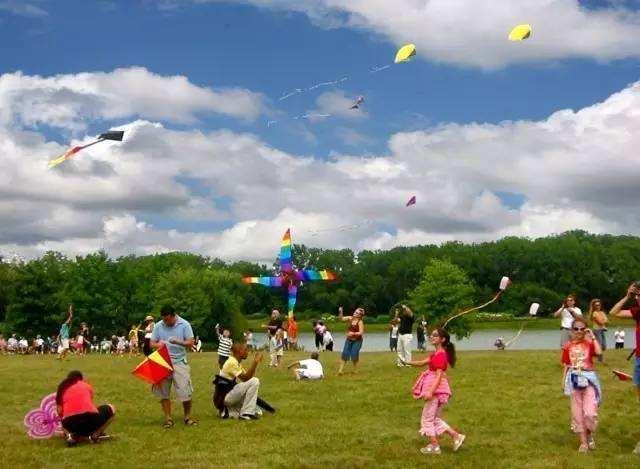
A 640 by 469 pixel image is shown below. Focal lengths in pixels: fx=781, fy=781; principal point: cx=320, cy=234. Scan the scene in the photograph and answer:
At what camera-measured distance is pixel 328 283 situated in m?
125

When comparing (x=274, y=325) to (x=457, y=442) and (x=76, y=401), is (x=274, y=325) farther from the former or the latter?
(x=457, y=442)

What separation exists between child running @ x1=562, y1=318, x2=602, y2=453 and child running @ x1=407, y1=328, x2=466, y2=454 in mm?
1717

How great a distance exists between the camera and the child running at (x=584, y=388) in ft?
37.0

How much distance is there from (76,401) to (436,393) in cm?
569

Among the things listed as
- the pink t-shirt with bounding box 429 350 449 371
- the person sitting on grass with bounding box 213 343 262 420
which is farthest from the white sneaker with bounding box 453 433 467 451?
the person sitting on grass with bounding box 213 343 262 420

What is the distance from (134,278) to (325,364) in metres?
66.2

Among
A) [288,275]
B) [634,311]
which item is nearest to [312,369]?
[634,311]

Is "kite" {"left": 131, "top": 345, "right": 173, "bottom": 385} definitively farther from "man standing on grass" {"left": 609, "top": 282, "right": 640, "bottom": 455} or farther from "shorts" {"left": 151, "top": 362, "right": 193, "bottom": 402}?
"man standing on grass" {"left": 609, "top": 282, "right": 640, "bottom": 455}

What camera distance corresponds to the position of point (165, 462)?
11.0 meters

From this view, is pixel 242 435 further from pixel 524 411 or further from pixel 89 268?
pixel 89 268

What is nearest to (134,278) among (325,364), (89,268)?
(89,268)

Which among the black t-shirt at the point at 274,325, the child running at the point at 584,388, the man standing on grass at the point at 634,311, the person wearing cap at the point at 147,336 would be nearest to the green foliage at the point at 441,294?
the person wearing cap at the point at 147,336

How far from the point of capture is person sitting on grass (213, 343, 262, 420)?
1483 cm

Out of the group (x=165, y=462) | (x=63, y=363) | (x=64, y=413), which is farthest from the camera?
(x=63, y=363)
